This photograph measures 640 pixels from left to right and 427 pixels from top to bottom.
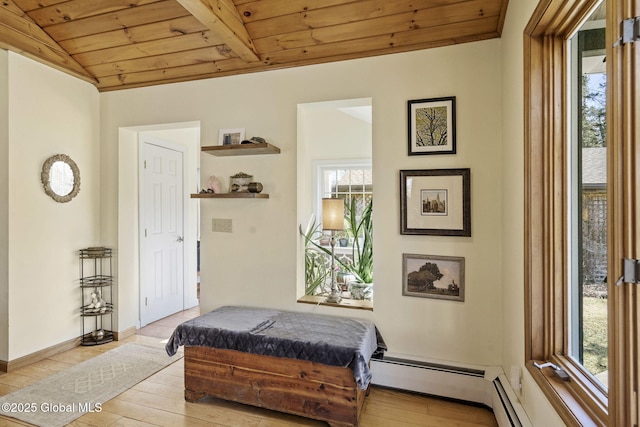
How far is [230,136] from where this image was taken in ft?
9.64

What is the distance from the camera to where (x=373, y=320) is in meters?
2.56

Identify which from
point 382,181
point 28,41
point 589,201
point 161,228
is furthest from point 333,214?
point 28,41

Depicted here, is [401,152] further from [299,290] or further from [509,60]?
[299,290]

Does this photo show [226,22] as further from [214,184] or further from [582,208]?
[582,208]

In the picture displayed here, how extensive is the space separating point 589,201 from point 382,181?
1378 mm

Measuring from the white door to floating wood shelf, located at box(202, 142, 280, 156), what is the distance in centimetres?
136

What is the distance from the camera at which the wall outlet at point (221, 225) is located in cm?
297

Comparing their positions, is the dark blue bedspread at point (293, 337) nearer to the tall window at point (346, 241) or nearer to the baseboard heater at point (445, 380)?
the baseboard heater at point (445, 380)

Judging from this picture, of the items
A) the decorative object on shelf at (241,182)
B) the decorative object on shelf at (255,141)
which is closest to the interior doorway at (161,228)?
the decorative object on shelf at (241,182)

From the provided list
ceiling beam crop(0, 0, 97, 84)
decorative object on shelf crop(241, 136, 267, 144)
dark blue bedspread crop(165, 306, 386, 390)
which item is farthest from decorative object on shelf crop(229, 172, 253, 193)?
ceiling beam crop(0, 0, 97, 84)

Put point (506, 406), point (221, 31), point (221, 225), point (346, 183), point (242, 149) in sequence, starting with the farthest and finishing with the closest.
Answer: point (346, 183), point (221, 225), point (242, 149), point (221, 31), point (506, 406)

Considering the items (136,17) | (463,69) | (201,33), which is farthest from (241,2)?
(463,69)

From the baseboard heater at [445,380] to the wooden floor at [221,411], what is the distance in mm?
54

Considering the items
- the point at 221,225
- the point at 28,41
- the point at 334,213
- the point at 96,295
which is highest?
the point at 28,41
